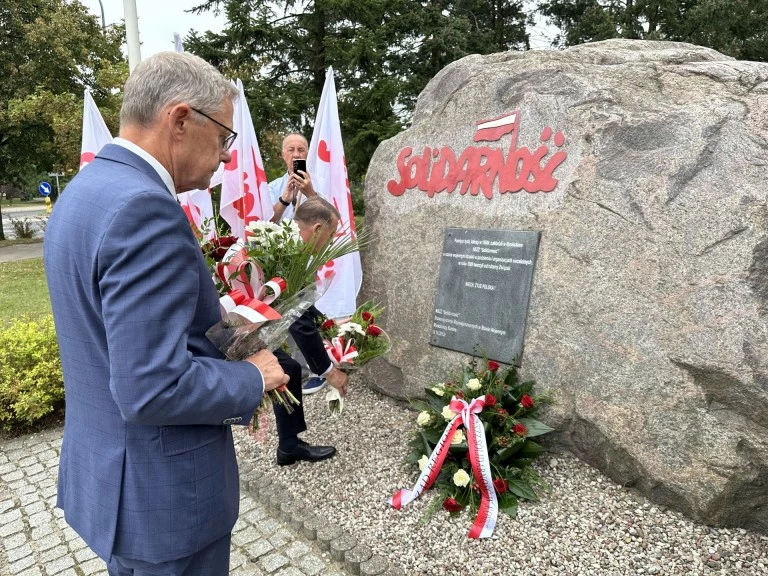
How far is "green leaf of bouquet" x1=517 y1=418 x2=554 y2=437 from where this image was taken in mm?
2981

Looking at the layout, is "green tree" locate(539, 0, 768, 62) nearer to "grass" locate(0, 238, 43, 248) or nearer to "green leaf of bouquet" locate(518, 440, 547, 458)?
"green leaf of bouquet" locate(518, 440, 547, 458)

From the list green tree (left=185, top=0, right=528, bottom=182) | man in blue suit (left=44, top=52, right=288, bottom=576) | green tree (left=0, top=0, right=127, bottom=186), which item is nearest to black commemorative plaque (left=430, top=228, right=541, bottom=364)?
man in blue suit (left=44, top=52, right=288, bottom=576)

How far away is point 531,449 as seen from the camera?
2.98 metres

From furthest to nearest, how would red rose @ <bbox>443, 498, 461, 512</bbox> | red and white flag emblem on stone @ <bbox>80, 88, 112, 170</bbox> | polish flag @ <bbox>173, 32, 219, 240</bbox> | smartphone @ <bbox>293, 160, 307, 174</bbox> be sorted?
1. red and white flag emblem on stone @ <bbox>80, 88, 112, 170</bbox>
2. polish flag @ <bbox>173, 32, 219, 240</bbox>
3. smartphone @ <bbox>293, 160, 307, 174</bbox>
4. red rose @ <bbox>443, 498, 461, 512</bbox>

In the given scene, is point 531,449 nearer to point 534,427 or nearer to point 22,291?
Answer: point 534,427

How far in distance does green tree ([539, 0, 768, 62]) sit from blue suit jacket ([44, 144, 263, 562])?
15.2m

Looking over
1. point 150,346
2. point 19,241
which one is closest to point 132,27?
point 150,346

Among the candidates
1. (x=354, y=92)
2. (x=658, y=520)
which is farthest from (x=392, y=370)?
(x=354, y=92)

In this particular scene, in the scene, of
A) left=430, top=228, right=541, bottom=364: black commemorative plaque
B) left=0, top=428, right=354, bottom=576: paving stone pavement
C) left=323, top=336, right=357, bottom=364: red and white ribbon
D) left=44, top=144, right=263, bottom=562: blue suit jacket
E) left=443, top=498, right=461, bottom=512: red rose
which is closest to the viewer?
left=44, top=144, right=263, bottom=562: blue suit jacket

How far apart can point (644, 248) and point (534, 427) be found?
1087mm

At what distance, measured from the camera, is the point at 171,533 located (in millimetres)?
1351

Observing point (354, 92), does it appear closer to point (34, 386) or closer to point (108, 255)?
point (34, 386)

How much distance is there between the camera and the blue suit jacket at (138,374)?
1.13 m

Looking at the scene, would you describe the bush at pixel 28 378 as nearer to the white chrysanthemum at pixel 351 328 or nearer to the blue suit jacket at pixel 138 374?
the white chrysanthemum at pixel 351 328
